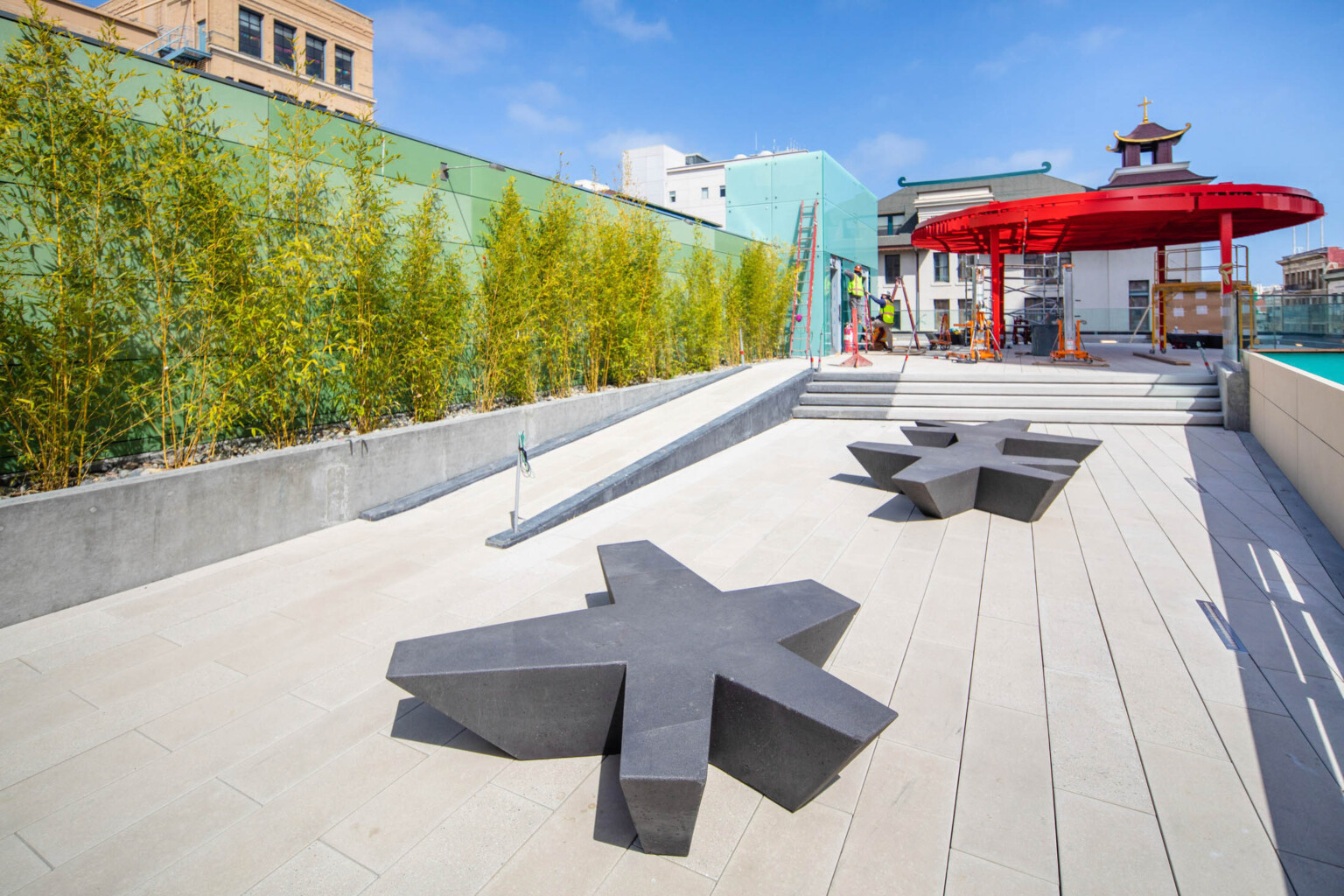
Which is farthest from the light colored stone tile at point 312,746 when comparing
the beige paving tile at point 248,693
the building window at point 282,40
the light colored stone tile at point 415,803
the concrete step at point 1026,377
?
the building window at point 282,40

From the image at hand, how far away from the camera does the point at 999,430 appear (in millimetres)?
5500

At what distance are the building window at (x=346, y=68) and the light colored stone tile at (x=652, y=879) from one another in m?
32.7

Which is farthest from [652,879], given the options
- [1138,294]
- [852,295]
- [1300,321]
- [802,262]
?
[1138,294]

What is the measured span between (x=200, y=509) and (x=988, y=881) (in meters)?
3.83

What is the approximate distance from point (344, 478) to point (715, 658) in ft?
10.8

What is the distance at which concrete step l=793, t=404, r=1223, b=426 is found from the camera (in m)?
7.30

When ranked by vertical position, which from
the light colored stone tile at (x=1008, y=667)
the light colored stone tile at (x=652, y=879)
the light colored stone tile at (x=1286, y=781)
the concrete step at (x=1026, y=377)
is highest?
the concrete step at (x=1026, y=377)

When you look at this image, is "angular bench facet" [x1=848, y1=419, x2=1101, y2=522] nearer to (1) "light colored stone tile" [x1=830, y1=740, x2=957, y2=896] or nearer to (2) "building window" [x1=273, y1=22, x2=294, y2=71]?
(1) "light colored stone tile" [x1=830, y1=740, x2=957, y2=896]

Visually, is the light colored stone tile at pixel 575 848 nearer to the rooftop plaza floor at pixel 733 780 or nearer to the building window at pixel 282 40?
the rooftop plaza floor at pixel 733 780

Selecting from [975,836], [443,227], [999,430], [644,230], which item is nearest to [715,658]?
[975,836]

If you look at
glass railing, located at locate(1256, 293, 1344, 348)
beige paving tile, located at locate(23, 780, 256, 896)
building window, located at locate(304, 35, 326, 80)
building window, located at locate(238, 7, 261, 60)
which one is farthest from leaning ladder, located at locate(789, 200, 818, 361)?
building window, located at locate(304, 35, 326, 80)

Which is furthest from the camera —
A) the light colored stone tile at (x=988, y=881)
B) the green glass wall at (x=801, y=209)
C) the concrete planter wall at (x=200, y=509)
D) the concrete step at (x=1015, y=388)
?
the green glass wall at (x=801, y=209)

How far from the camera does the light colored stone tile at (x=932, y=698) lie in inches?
85.4

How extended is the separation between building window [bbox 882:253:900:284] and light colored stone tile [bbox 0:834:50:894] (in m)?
28.1
